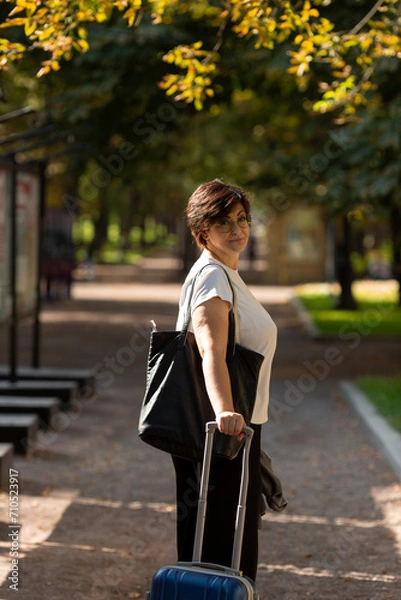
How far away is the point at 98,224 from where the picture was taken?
166ft

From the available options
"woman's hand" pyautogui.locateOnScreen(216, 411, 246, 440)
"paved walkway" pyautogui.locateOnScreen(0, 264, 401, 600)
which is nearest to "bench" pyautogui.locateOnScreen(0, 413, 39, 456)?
"paved walkway" pyautogui.locateOnScreen(0, 264, 401, 600)

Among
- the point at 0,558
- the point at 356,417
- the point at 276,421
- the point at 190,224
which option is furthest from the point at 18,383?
the point at 190,224

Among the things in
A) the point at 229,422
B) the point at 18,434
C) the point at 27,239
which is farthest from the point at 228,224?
the point at 27,239

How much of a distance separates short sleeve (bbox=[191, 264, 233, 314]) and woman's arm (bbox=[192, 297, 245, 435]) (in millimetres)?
19

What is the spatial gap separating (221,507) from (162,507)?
3366 mm

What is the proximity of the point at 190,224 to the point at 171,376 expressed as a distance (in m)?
0.62

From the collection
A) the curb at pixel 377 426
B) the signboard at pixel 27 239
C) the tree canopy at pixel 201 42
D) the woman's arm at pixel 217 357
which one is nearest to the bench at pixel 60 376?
the signboard at pixel 27 239

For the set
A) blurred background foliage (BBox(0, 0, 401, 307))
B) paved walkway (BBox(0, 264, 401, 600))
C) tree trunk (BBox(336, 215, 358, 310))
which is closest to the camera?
paved walkway (BBox(0, 264, 401, 600))

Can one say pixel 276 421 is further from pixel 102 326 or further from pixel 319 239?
pixel 319 239

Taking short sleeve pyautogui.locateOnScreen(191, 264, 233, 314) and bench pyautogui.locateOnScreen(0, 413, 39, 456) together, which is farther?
bench pyautogui.locateOnScreen(0, 413, 39, 456)

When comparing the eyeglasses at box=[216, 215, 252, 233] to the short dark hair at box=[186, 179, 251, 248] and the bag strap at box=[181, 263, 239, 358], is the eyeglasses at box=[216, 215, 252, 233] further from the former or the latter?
the bag strap at box=[181, 263, 239, 358]

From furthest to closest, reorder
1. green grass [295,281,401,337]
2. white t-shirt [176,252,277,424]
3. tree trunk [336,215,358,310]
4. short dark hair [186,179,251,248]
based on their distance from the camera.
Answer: tree trunk [336,215,358,310] → green grass [295,281,401,337] → short dark hair [186,179,251,248] → white t-shirt [176,252,277,424]

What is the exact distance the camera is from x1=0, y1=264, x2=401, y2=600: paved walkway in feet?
19.7

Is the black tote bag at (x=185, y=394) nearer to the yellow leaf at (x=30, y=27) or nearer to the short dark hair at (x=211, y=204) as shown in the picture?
the short dark hair at (x=211, y=204)
